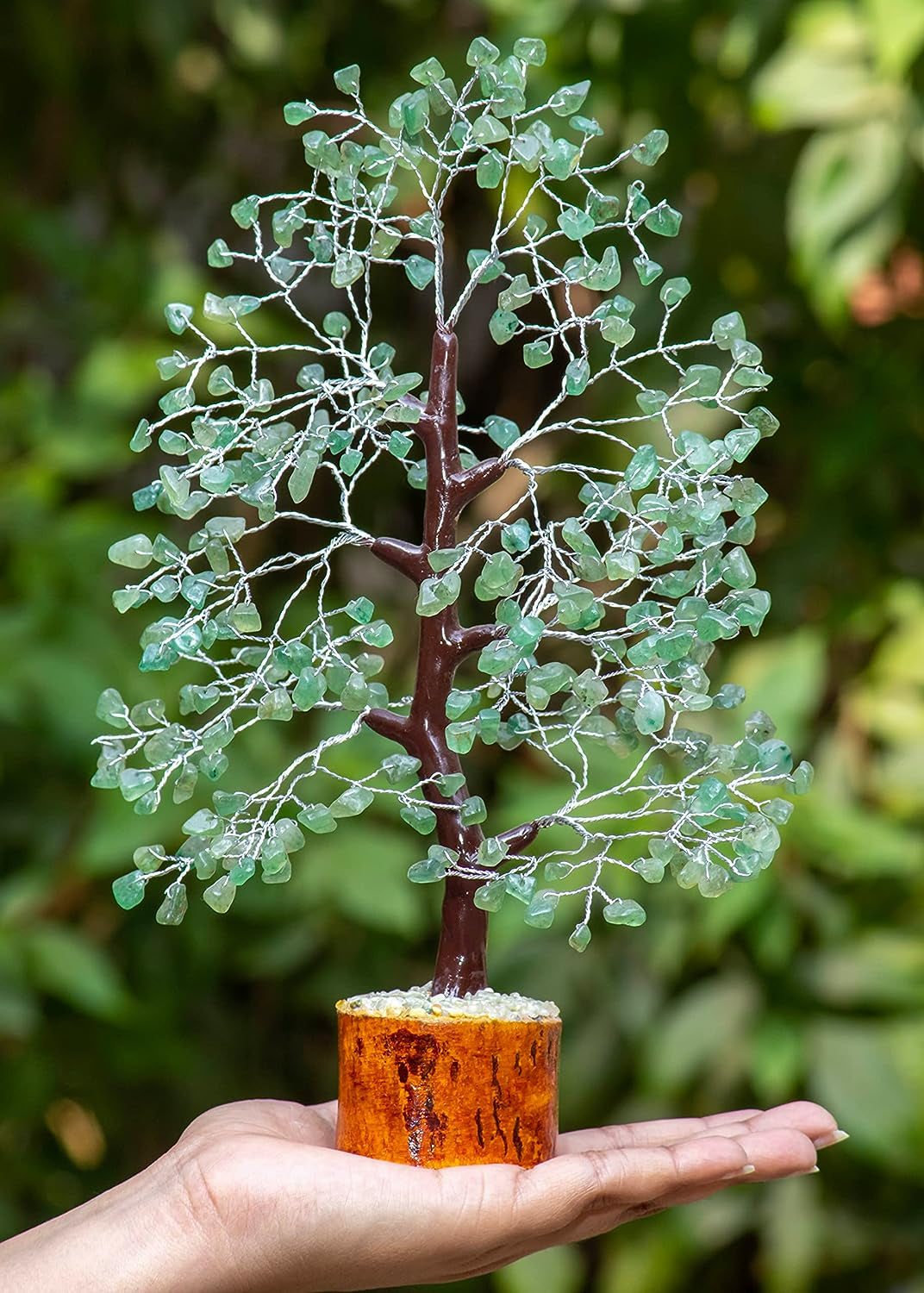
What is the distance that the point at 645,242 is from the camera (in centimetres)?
147

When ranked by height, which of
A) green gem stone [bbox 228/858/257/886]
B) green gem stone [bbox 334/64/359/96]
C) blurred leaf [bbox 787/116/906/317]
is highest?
blurred leaf [bbox 787/116/906/317]

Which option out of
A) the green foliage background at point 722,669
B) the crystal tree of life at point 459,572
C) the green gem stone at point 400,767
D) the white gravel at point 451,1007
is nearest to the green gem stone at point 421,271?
the crystal tree of life at point 459,572

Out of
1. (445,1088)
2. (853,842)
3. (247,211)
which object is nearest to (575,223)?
(247,211)

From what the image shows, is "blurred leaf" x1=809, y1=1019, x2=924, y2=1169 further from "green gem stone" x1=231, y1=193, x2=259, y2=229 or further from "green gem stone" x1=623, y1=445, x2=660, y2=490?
"green gem stone" x1=231, y1=193, x2=259, y2=229

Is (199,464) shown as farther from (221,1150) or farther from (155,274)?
(155,274)

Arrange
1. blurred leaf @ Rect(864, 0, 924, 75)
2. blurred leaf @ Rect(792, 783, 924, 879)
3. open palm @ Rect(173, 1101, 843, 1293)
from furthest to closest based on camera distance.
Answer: blurred leaf @ Rect(792, 783, 924, 879)
blurred leaf @ Rect(864, 0, 924, 75)
open palm @ Rect(173, 1101, 843, 1293)

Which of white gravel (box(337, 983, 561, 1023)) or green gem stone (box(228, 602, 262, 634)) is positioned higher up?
green gem stone (box(228, 602, 262, 634))

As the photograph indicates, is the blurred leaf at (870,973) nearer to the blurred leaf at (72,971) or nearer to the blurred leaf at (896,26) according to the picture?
the blurred leaf at (72,971)

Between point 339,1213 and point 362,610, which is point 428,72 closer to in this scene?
point 362,610

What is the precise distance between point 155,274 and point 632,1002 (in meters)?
0.84

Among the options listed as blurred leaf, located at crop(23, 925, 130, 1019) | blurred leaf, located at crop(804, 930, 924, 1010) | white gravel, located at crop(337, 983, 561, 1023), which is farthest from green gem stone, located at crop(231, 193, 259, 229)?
blurred leaf, located at crop(804, 930, 924, 1010)

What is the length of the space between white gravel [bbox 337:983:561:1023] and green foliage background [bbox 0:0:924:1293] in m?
0.54

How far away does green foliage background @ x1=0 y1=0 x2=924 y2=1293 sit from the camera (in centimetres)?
122

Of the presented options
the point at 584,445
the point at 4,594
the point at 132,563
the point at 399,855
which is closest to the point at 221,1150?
the point at 132,563
